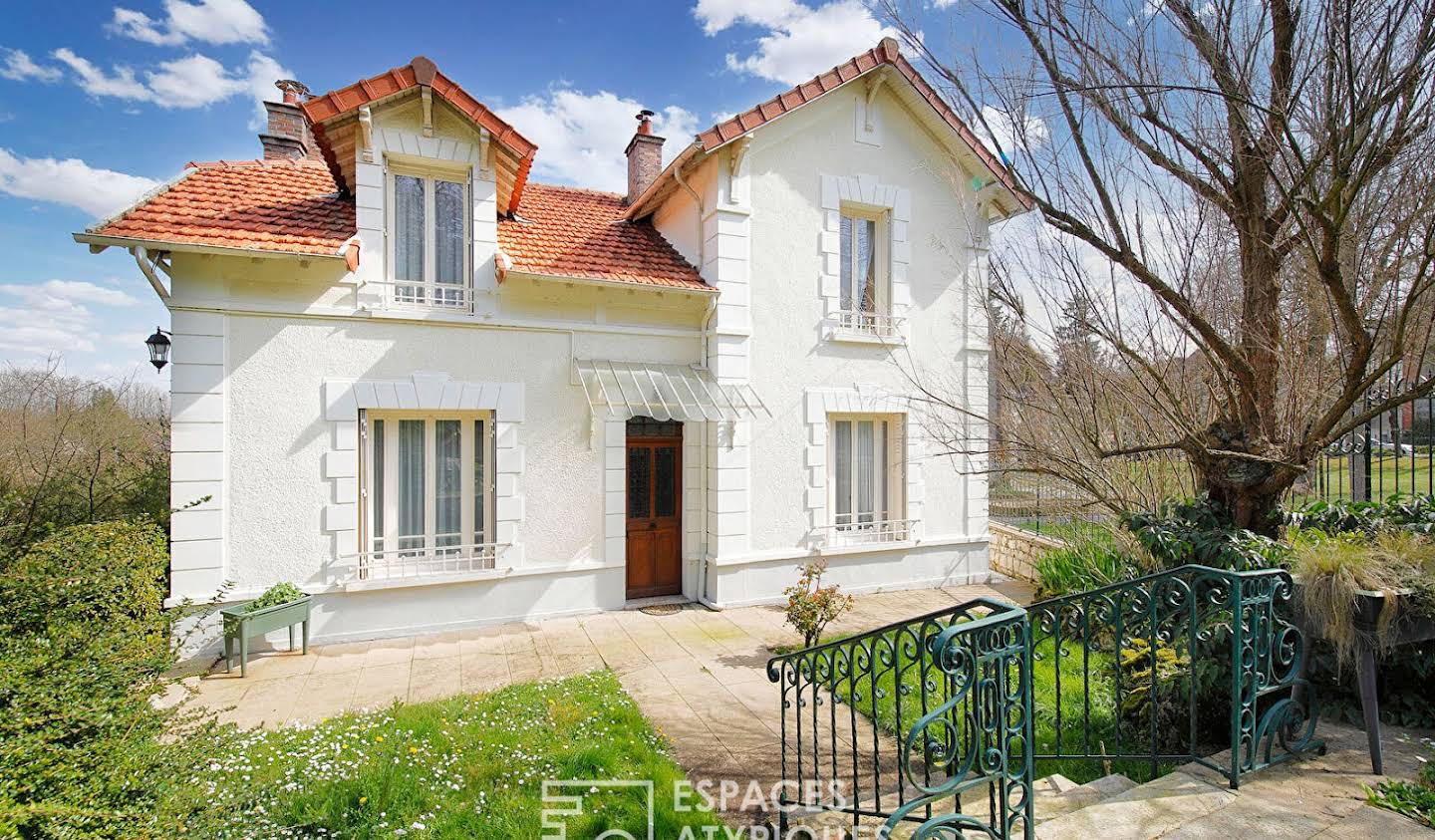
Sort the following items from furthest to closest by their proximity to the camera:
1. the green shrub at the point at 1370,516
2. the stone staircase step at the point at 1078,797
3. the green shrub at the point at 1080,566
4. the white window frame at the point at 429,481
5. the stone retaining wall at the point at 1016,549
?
the stone retaining wall at the point at 1016,549
the green shrub at the point at 1080,566
the white window frame at the point at 429,481
the green shrub at the point at 1370,516
the stone staircase step at the point at 1078,797

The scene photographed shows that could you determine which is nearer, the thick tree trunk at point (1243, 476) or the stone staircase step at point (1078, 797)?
the stone staircase step at point (1078, 797)

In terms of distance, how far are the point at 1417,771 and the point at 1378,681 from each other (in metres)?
1.06

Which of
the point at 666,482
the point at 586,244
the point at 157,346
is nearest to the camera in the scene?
the point at 157,346

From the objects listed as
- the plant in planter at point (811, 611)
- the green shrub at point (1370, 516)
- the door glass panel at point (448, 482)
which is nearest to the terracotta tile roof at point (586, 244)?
the door glass panel at point (448, 482)

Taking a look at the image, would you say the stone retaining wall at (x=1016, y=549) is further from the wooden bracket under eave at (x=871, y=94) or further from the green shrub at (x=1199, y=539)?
the wooden bracket under eave at (x=871, y=94)

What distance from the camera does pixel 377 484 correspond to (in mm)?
9523

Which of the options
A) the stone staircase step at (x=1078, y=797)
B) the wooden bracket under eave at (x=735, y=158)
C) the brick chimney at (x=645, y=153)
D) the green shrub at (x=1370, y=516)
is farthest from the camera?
the brick chimney at (x=645, y=153)

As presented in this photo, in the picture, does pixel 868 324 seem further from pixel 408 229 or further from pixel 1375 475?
pixel 408 229

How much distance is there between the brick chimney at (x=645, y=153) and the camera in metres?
13.6

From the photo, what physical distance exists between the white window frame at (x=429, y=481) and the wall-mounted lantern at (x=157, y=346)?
3.21 metres

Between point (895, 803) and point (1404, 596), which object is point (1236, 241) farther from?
point (895, 803)

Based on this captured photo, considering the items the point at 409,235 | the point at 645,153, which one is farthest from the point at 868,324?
the point at 409,235

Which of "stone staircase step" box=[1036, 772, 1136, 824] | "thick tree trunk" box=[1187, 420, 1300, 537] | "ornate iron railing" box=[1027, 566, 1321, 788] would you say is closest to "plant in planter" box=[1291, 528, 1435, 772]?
"ornate iron railing" box=[1027, 566, 1321, 788]

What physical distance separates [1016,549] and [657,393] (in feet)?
26.8
